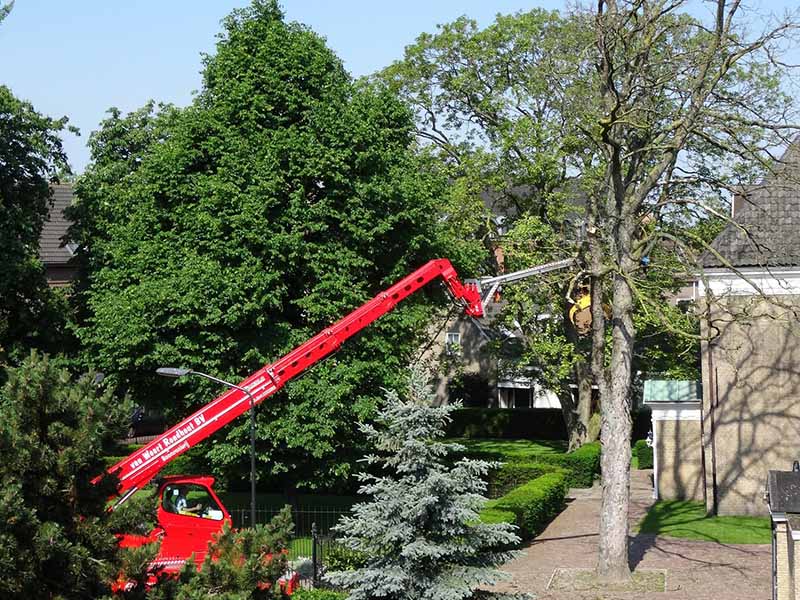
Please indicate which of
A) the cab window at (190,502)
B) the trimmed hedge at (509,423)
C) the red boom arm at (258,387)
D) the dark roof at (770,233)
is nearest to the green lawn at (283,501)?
the cab window at (190,502)

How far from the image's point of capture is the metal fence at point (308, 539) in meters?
22.1

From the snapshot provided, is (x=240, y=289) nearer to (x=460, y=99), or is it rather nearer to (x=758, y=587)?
(x=758, y=587)

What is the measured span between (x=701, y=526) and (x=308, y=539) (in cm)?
1034

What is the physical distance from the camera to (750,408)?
28734mm

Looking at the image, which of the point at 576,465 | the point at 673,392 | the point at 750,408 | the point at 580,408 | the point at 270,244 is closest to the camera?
the point at 270,244

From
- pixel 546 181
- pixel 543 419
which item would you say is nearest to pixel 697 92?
pixel 546 181

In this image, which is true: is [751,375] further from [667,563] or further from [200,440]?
[200,440]

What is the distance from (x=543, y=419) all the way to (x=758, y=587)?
110 feet

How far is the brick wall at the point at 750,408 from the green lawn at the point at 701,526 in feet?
2.45

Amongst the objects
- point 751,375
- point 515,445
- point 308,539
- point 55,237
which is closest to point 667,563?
point 751,375

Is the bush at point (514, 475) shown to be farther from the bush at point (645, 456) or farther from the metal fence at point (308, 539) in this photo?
the bush at point (645, 456)

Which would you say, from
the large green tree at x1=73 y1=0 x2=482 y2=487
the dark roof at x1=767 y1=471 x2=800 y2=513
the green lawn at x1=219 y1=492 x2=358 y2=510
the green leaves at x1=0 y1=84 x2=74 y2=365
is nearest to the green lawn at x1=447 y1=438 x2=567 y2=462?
the green lawn at x1=219 y1=492 x2=358 y2=510

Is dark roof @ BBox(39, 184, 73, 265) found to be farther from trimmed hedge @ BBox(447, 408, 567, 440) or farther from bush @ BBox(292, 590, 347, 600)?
bush @ BBox(292, 590, 347, 600)

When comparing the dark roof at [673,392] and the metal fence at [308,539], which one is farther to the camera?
the dark roof at [673,392]
